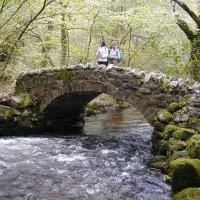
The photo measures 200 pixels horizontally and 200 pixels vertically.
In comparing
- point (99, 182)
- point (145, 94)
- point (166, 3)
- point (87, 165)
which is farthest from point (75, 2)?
point (166, 3)

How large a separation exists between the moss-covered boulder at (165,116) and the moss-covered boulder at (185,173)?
277cm

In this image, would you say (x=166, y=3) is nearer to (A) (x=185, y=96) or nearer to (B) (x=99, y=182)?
(A) (x=185, y=96)

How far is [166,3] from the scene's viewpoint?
15.7 meters

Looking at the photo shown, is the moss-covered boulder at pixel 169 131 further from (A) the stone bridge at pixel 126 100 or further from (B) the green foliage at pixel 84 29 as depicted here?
(B) the green foliage at pixel 84 29

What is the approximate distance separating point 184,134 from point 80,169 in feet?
7.52

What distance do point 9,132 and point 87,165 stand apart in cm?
422

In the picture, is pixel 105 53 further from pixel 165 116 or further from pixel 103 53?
pixel 165 116

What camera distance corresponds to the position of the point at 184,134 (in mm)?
6094

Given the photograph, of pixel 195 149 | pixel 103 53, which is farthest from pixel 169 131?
pixel 103 53

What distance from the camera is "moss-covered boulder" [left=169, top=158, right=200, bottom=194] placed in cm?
421

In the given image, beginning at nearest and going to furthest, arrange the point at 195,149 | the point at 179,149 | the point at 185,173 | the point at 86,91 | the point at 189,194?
the point at 189,194 < the point at 185,173 < the point at 195,149 < the point at 179,149 < the point at 86,91

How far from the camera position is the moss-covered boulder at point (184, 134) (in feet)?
19.9

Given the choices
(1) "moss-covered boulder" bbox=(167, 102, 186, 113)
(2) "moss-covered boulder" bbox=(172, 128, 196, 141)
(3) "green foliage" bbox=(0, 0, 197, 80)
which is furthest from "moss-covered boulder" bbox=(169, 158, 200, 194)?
(3) "green foliage" bbox=(0, 0, 197, 80)

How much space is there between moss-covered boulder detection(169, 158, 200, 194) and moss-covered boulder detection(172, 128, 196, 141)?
175cm
